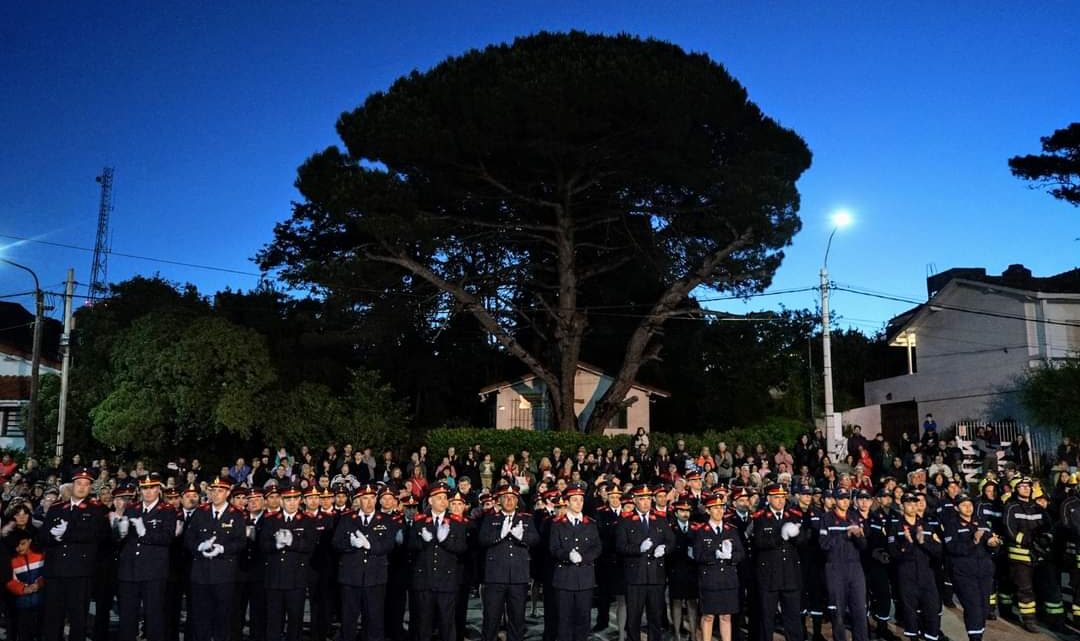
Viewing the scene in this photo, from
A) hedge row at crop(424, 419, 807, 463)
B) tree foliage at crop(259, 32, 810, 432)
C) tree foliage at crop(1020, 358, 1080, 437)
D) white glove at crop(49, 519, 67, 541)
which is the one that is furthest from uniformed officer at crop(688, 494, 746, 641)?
tree foliage at crop(1020, 358, 1080, 437)

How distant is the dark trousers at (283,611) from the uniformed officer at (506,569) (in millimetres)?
Answer: 2047

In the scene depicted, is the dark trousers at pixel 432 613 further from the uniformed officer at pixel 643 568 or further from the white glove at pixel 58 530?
the white glove at pixel 58 530

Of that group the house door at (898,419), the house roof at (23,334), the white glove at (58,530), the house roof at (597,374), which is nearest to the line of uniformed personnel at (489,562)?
the white glove at (58,530)

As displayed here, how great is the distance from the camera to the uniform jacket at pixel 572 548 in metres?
9.30

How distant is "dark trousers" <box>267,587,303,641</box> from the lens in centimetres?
937

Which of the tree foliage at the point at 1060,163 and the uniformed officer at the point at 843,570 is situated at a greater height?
the tree foliage at the point at 1060,163

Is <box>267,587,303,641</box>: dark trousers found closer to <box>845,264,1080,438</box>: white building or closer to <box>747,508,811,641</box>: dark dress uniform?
<box>747,508,811,641</box>: dark dress uniform

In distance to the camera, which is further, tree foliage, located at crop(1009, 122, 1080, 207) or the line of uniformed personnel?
tree foliage, located at crop(1009, 122, 1080, 207)

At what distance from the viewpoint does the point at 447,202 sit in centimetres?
2548

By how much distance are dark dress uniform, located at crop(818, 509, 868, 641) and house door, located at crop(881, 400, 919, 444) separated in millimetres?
22516

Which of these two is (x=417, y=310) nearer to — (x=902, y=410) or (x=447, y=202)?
(x=447, y=202)

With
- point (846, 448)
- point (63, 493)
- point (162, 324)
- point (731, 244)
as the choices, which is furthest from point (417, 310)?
point (63, 493)

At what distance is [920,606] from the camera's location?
9.95 metres

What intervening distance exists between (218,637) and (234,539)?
1043 mm
